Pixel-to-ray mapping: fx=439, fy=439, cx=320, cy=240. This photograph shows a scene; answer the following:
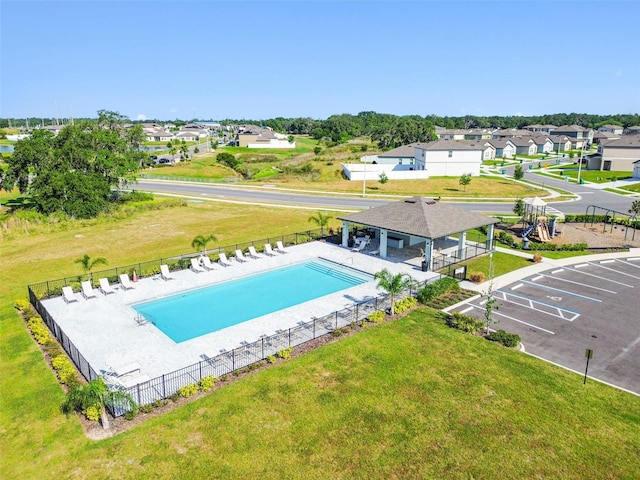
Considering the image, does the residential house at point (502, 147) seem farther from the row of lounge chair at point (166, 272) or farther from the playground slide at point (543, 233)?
the row of lounge chair at point (166, 272)

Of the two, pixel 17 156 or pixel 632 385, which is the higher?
pixel 17 156

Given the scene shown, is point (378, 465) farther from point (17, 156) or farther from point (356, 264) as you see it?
point (17, 156)

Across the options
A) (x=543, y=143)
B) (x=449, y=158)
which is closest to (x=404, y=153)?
(x=449, y=158)

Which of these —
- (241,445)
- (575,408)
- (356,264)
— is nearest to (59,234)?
(356,264)

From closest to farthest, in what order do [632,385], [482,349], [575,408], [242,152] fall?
[575,408], [632,385], [482,349], [242,152]

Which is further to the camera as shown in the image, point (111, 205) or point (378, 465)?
point (111, 205)

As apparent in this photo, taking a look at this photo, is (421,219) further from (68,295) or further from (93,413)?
(93,413)

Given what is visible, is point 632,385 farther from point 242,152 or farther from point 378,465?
point 242,152

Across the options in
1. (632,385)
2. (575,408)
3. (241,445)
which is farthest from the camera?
(632,385)
